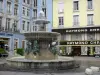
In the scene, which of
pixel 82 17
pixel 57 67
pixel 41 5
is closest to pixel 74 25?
pixel 82 17

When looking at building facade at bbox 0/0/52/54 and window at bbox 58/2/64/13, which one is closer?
building facade at bbox 0/0/52/54

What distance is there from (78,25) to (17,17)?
10.6 metres

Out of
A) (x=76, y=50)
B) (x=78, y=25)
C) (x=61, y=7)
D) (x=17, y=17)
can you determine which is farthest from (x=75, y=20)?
(x=17, y=17)

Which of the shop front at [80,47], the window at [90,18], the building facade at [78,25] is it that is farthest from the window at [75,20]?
the shop front at [80,47]

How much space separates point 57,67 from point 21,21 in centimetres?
2924

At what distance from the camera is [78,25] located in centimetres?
3722

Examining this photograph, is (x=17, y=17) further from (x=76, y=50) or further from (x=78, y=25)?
(x=76, y=50)

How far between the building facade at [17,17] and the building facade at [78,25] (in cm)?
203

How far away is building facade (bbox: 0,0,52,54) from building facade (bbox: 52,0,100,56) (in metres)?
2.03

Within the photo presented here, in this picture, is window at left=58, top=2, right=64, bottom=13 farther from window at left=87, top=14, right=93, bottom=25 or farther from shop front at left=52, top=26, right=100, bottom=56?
window at left=87, top=14, right=93, bottom=25

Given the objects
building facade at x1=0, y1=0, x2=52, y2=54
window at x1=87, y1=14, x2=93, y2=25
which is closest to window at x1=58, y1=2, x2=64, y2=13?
building facade at x1=0, y1=0, x2=52, y2=54

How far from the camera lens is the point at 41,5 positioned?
42.0 metres

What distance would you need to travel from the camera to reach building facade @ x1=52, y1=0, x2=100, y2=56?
3638 centimetres

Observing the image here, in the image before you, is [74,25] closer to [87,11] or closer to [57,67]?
[87,11]
